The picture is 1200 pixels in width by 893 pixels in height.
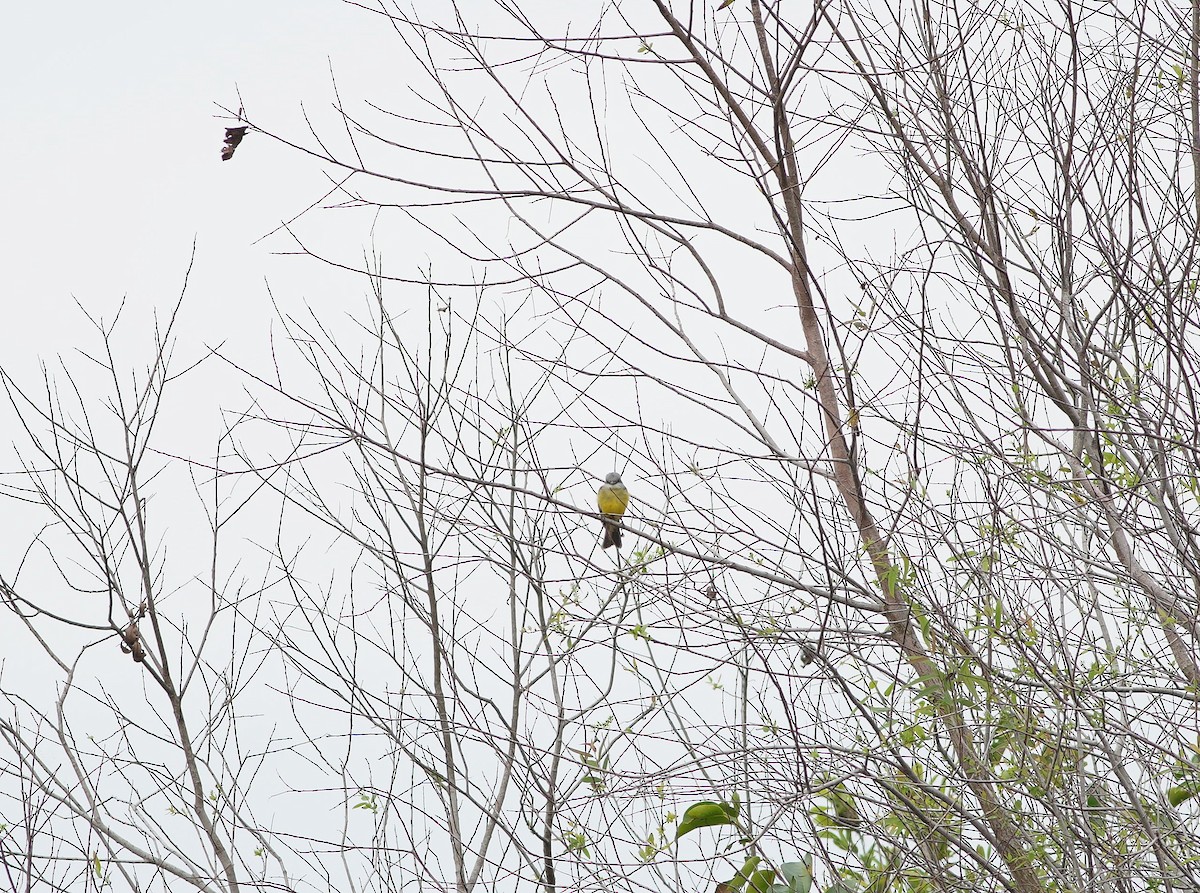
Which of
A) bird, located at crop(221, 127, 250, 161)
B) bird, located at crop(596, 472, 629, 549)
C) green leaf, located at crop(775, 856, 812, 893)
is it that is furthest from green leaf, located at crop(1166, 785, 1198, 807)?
bird, located at crop(221, 127, 250, 161)

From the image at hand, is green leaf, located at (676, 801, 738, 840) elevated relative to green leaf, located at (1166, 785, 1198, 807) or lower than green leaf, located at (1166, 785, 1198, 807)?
elevated

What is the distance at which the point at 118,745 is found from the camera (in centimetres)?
479

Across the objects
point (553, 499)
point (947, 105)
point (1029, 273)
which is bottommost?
point (553, 499)

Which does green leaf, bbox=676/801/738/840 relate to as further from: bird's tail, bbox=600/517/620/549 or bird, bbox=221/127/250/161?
bird, bbox=221/127/250/161

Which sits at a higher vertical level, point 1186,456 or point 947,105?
point 947,105

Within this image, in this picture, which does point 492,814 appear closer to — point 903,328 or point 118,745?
point 118,745

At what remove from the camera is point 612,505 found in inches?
159

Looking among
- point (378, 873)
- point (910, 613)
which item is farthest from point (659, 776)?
point (378, 873)

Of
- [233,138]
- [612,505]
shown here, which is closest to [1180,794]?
[612,505]

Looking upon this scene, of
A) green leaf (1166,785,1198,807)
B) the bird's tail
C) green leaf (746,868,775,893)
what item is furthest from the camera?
the bird's tail

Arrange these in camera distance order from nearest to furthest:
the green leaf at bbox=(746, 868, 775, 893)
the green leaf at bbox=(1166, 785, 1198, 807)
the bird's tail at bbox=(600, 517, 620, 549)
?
the green leaf at bbox=(1166, 785, 1198, 807) < the green leaf at bbox=(746, 868, 775, 893) < the bird's tail at bbox=(600, 517, 620, 549)

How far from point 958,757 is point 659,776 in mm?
776

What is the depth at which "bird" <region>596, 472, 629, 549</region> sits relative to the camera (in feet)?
12.3

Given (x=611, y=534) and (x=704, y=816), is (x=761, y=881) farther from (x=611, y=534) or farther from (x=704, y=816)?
(x=611, y=534)
